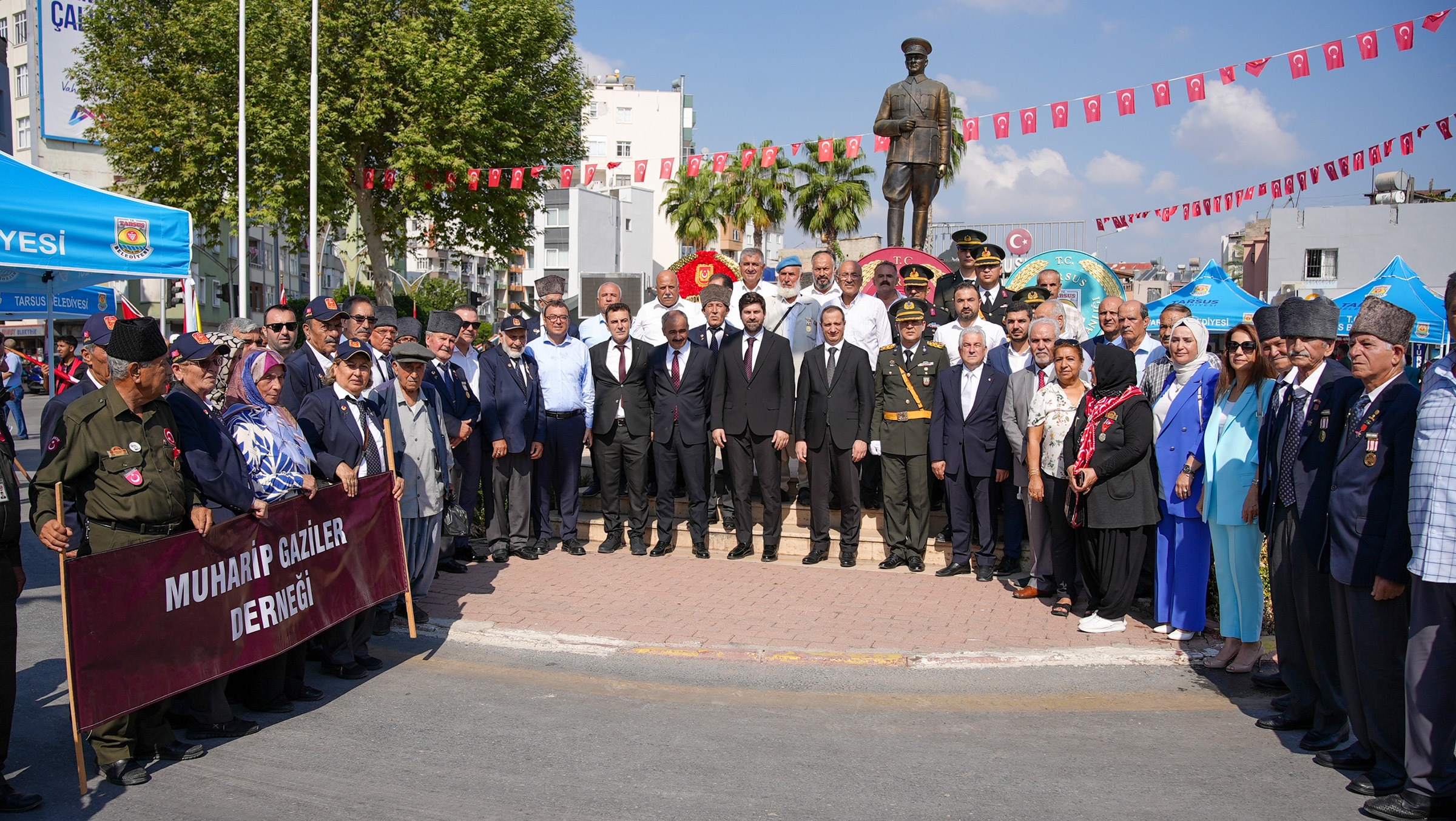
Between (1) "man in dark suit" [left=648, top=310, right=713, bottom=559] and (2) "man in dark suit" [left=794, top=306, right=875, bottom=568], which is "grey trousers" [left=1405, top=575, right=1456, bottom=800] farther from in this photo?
(1) "man in dark suit" [left=648, top=310, right=713, bottom=559]

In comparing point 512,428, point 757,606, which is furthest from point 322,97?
point 757,606

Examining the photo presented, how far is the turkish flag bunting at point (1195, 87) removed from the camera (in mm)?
13375

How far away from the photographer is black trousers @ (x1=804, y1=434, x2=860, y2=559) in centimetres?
855

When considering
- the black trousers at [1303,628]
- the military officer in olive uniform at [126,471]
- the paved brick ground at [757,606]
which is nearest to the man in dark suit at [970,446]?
the paved brick ground at [757,606]

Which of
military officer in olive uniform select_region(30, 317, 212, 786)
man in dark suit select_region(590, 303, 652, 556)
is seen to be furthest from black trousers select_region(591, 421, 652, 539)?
military officer in olive uniform select_region(30, 317, 212, 786)

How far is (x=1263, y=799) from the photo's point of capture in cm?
421

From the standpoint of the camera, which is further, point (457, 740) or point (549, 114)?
point (549, 114)

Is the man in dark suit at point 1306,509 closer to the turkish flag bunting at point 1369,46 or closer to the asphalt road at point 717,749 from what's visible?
the asphalt road at point 717,749

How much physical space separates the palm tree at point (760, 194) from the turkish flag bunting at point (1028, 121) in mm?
21851

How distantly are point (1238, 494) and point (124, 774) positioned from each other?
20.3ft

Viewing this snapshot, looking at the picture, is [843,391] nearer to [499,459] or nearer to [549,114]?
[499,459]

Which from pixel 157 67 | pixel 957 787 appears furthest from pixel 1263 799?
pixel 157 67

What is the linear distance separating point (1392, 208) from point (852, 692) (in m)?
42.9

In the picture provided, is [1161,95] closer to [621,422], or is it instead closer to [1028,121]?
[1028,121]
